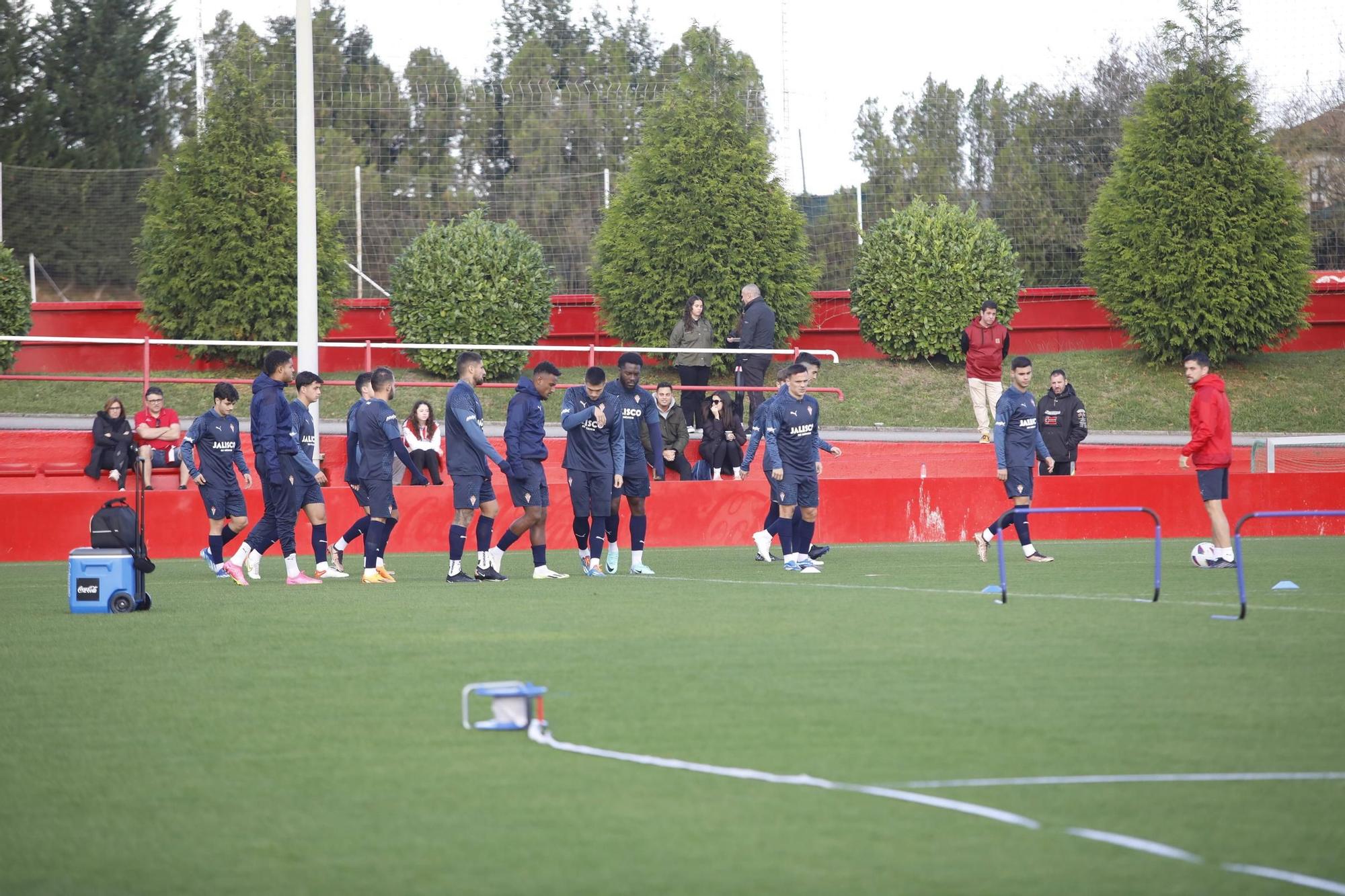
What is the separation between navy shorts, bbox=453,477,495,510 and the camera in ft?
46.6

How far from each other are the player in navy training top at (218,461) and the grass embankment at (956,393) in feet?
35.3

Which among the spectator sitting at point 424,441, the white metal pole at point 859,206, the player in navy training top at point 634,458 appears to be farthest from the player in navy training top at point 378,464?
the white metal pole at point 859,206

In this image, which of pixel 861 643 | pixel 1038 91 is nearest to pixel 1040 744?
pixel 861 643

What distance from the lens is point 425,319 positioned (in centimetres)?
2825

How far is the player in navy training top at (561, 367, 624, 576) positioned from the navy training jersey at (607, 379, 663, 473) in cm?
18

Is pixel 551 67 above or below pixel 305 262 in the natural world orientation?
above

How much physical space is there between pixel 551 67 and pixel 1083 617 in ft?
92.0

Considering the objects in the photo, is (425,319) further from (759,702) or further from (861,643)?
(759,702)

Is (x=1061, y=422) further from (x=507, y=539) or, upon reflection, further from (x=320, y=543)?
(x=320, y=543)

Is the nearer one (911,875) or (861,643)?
(911,875)

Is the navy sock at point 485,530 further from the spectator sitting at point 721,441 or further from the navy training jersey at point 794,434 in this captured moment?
the spectator sitting at point 721,441

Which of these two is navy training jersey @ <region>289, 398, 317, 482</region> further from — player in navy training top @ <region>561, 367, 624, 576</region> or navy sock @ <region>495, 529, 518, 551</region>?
player in navy training top @ <region>561, 367, 624, 576</region>

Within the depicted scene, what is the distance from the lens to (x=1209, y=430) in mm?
14914

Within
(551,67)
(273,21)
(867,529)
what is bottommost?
(867,529)
